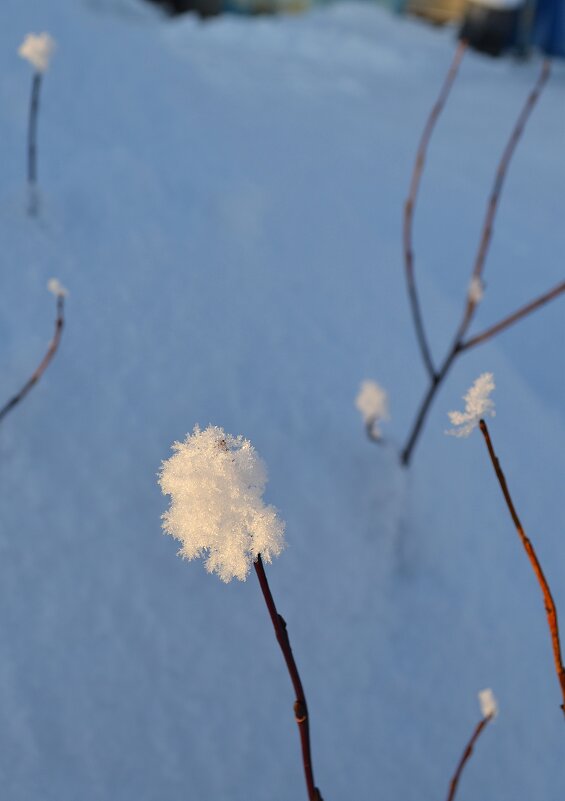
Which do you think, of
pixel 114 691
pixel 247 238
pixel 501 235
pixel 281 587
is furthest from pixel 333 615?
pixel 501 235

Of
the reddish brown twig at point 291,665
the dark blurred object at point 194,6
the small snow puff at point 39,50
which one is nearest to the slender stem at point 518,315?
the reddish brown twig at point 291,665

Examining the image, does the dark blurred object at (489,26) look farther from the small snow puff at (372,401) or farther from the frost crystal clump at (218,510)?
the frost crystal clump at (218,510)

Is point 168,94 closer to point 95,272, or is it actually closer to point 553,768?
point 95,272

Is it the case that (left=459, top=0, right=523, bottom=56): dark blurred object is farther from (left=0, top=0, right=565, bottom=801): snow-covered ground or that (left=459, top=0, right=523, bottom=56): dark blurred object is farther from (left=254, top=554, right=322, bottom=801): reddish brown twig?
(left=254, top=554, right=322, bottom=801): reddish brown twig

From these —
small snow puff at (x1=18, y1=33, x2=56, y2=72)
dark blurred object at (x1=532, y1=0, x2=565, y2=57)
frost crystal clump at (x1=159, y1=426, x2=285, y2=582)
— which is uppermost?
dark blurred object at (x1=532, y1=0, x2=565, y2=57)

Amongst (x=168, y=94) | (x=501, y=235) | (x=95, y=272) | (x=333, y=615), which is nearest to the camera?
(x=333, y=615)

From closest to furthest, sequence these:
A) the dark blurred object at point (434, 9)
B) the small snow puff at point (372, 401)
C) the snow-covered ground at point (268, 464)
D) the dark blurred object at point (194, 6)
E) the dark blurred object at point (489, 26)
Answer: the snow-covered ground at point (268, 464)
the small snow puff at point (372, 401)
the dark blurred object at point (194, 6)
the dark blurred object at point (489, 26)
the dark blurred object at point (434, 9)

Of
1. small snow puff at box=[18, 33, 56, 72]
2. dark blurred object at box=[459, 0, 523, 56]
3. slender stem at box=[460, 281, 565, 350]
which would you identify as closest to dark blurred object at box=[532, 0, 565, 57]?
dark blurred object at box=[459, 0, 523, 56]
